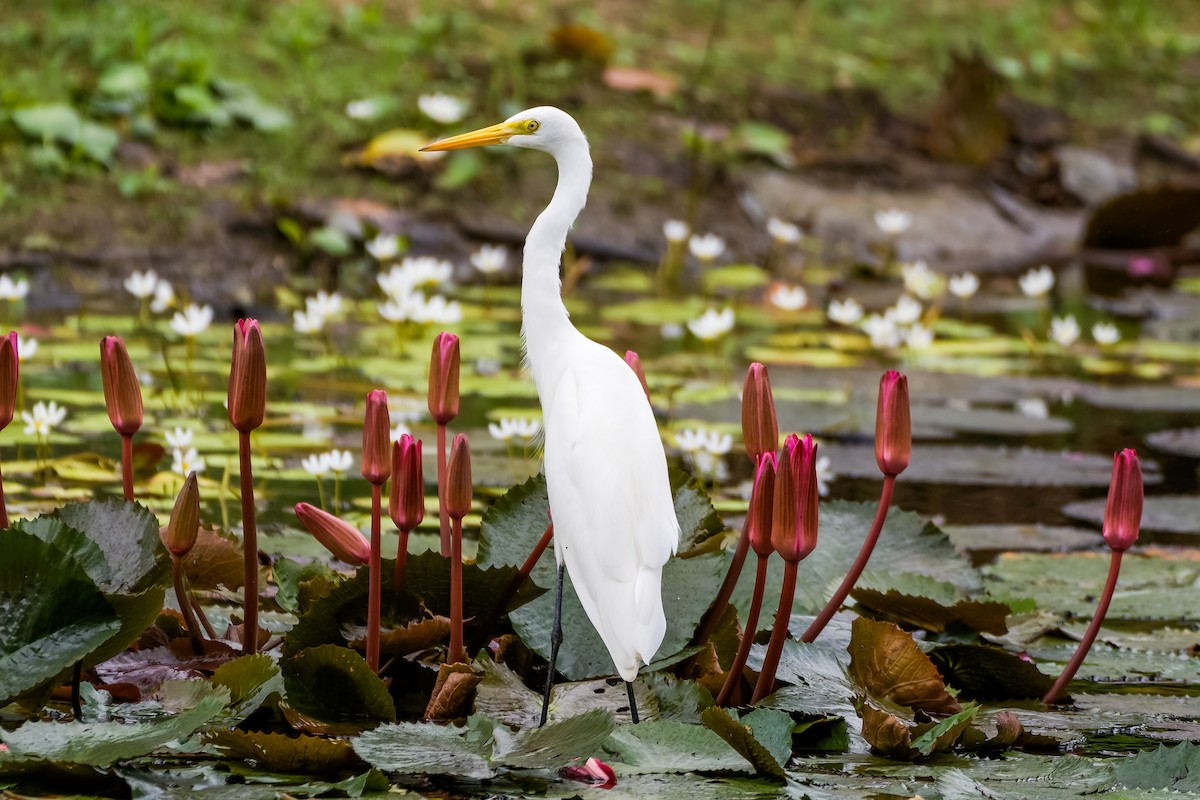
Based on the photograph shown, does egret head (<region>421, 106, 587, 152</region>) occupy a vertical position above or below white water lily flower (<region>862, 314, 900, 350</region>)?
above

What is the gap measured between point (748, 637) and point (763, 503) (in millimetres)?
263

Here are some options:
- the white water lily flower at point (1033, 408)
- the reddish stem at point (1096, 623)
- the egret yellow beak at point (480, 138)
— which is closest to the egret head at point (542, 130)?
the egret yellow beak at point (480, 138)

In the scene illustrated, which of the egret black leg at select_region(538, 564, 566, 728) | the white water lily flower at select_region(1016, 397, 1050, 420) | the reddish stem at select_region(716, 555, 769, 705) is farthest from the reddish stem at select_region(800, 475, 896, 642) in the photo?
the white water lily flower at select_region(1016, 397, 1050, 420)

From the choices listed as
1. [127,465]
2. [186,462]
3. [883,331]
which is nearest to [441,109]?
[883,331]

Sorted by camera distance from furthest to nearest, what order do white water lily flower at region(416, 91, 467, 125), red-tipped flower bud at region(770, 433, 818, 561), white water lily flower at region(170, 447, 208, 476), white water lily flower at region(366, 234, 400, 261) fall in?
white water lily flower at region(416, 91, 467, 125) → white water lily flower at region(366, 234, 400, 261) → white water lily flower at region(170, 447, 208, 476) → red-tipped flower bud at region(770, 433, 818, 561)

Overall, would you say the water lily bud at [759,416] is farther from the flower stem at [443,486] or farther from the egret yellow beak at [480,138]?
the egret yellow beak at [480,138]

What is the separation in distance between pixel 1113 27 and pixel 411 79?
717cm

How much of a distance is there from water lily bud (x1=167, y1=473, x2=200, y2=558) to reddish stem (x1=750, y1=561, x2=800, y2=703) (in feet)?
2.90

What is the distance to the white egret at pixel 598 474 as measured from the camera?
94.7 inches

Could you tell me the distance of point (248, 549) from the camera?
2.47 m

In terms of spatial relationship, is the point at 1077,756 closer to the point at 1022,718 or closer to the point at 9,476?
the point at 1022,718

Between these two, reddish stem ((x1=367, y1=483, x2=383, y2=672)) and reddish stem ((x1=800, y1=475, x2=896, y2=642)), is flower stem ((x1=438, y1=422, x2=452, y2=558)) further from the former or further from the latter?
reddish stem ((x1=800, y1=475, x2=896, y2=642))

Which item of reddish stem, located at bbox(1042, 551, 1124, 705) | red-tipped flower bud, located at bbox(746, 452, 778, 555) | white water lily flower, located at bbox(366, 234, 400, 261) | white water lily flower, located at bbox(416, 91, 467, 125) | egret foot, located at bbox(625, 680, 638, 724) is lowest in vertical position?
egret foot, located at bbox(625, 680, 638, 724)

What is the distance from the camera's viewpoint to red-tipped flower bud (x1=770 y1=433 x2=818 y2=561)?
228 cm
